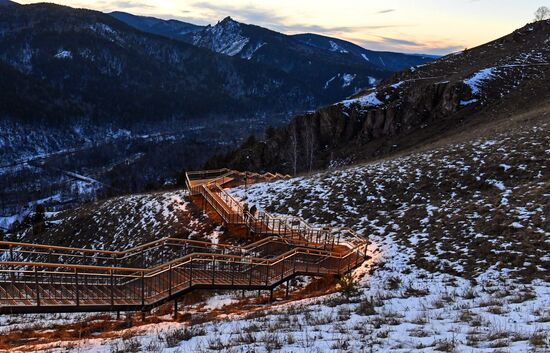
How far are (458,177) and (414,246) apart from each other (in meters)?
7.70

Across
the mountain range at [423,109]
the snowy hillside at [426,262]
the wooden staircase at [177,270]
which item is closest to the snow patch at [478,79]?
the mountain range at [423,109]

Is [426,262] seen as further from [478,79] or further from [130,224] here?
[478,79]

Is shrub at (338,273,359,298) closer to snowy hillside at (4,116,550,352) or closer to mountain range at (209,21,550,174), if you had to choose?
snowy hillside at (4,116,550,352)

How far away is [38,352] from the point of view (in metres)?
9.42

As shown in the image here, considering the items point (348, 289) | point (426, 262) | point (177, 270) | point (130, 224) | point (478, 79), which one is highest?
point (478, 79)

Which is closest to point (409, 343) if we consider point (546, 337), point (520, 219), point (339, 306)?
point (546, 337)

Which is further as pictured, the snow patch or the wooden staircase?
the snow patch

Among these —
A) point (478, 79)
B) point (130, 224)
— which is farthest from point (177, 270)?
point (478, 79)

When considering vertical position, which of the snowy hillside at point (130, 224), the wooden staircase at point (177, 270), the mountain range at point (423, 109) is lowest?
the snowy hillside at point (130, 224)

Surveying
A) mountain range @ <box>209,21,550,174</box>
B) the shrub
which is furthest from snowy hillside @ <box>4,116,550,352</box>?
mountain range @ <box>209,21,550,174</box>

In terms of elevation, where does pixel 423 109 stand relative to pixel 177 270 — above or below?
above

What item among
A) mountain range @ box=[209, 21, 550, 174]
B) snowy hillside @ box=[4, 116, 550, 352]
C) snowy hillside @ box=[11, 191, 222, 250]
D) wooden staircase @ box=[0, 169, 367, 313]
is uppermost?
mountain range @ box=[209, 21, 550, 174]

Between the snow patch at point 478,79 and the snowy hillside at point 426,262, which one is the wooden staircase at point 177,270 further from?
the snow patch at point 478,79

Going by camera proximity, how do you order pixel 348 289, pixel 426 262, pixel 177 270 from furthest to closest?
pixel 426 262
pixel 177 270
pixel 348 289
